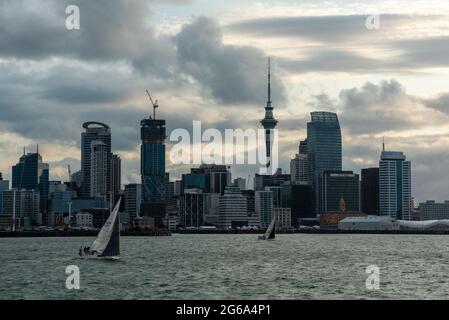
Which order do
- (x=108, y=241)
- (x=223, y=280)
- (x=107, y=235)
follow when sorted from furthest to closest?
(x=108, y=241), (x=107, y=235), (x=223, y=280)

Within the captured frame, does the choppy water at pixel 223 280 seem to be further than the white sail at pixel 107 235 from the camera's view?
No

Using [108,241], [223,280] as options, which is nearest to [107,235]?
[108,241]

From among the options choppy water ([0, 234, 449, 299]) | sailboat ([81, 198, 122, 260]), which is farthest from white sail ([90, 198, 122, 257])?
choppy water ([0, 234, 449, 299])

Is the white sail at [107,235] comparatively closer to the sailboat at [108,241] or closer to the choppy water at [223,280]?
the sailboat at [108,241]

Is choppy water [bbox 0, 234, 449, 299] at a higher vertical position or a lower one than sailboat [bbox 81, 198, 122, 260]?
lower

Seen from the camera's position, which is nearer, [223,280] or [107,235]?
[223,280]

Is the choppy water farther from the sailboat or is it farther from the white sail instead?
the white sail

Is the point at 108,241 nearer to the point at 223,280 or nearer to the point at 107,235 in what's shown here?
the point at 107,235

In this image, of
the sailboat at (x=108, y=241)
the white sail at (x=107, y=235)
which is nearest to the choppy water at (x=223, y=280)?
the sailboat at (x=108, y=241)

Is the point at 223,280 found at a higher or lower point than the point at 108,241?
A: lower

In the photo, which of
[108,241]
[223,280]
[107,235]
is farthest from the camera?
[108,241]
